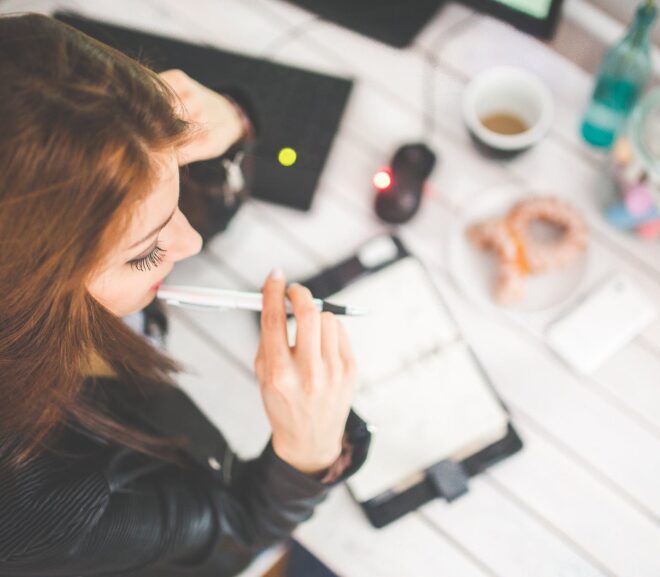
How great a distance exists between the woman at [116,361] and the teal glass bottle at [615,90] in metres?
0.48

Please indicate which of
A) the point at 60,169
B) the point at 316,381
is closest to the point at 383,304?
the point at 316,381

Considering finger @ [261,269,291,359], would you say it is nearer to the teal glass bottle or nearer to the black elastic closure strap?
the black elastic closure strap

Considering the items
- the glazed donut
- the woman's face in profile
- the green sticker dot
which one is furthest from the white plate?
the woman's face in profile

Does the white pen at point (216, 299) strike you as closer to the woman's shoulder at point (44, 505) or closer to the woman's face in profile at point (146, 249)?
the woman's face in profile at point (146, 249)

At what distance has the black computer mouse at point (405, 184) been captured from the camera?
33.3 inches

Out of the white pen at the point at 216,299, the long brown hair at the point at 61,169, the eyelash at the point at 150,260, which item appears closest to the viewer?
the long brown hair at the point at 61,169

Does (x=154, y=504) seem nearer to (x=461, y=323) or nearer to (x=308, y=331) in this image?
(x=308, y=331)

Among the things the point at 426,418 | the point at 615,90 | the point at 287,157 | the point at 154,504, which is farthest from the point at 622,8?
the point at 154,504

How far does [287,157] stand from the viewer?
865 millimetres

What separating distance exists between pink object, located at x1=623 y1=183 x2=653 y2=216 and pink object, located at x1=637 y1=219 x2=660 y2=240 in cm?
3

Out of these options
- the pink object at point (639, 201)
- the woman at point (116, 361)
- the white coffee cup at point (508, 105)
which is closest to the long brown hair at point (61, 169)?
the woman at point (116, 361)

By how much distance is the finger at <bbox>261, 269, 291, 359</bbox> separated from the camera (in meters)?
0.66

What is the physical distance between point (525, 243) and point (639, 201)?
5.9 inches

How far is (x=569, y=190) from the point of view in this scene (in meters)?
0.88
